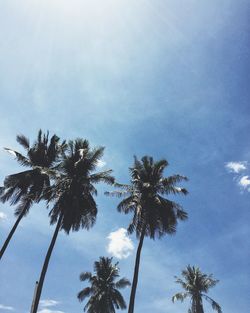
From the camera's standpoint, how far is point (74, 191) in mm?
20641

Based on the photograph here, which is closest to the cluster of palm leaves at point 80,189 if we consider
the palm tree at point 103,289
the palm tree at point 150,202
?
the palm tree at point 150,202

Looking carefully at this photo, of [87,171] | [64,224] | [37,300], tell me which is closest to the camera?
[37,300]

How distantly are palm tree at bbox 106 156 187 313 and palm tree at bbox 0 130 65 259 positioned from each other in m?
5.97

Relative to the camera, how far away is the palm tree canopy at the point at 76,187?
20062 mm

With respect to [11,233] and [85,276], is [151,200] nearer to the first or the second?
[11,233]

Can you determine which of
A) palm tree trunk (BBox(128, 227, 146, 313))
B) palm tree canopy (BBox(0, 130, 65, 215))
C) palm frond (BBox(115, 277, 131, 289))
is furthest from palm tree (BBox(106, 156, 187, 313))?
palm frond (BBox(115, 277, 131, 289))

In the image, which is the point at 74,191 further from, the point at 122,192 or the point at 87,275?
the point at 87,275

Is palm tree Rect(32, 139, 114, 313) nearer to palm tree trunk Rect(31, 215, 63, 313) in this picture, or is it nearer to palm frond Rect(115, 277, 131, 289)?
palm tree trunk Rect(31, 215, 63, 313)

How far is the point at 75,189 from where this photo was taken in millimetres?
20766

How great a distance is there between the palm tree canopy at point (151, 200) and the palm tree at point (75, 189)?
2443mm

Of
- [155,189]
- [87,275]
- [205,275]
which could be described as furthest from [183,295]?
[155,189]

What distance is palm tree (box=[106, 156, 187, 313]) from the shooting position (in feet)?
69.5

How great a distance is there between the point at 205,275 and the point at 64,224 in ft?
90.6

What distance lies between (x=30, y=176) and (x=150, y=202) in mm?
10498
